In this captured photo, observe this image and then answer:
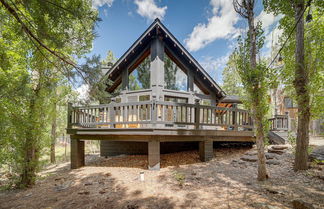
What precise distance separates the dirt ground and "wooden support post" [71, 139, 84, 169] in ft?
3.55

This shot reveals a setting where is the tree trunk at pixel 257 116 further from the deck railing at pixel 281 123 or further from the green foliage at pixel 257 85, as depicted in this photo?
the deck railing at pixel 281 123

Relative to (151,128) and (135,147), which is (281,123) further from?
(135,147)

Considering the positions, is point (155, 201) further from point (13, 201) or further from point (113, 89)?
point (113, 89)

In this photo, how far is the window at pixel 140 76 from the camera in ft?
27.2

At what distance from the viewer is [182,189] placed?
356 centimetres

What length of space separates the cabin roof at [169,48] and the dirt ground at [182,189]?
195 inches

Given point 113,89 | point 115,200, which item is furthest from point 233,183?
point 113,89

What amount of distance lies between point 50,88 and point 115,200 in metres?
4.30

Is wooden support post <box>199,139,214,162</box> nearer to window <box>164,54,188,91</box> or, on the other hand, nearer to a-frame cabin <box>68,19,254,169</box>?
a-frame cabin <box>68,19,254,169</box>

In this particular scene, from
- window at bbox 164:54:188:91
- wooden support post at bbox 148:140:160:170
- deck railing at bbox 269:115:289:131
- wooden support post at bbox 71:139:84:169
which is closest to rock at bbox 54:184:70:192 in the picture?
wooden support post at bbox 71:139:84:169

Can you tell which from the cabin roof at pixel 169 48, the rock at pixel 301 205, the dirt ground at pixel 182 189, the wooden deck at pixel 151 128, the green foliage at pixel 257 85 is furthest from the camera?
the cabin roof at pixel 169 48

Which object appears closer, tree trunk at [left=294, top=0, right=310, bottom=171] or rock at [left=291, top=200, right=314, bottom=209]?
rock at [left=291, top=200, right=314, bottom=209]

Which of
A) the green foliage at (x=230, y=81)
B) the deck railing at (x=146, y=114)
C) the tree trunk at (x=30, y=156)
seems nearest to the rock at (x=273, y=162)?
the deck railing at (x=146, y=114)

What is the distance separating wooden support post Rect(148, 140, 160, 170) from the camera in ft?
16.6
